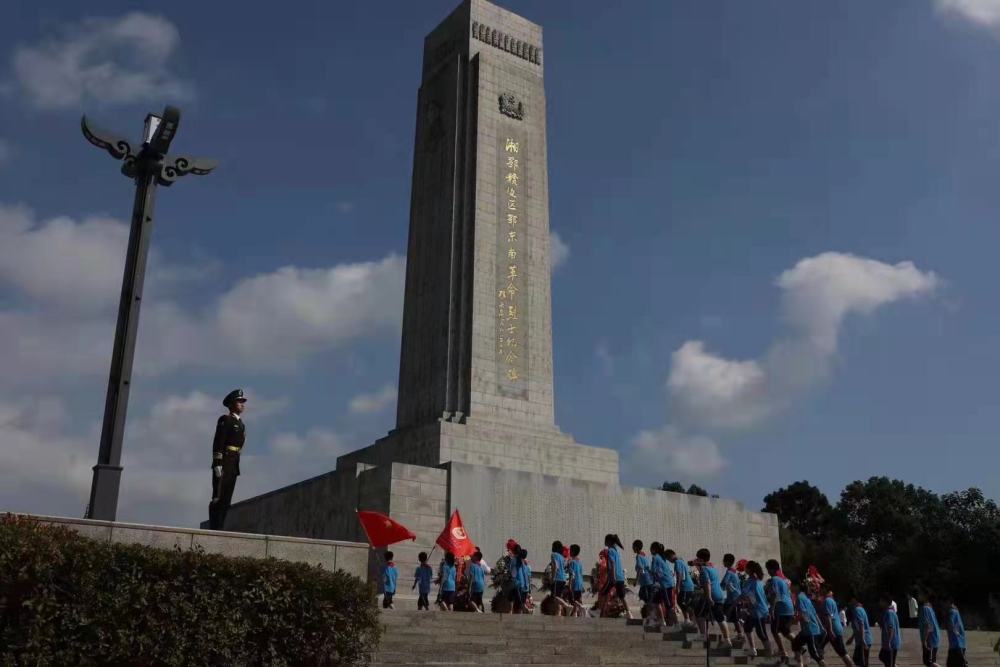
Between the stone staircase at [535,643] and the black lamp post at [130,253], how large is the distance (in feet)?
10.8

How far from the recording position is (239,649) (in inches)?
322

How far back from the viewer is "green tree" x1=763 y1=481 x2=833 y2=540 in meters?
58.1

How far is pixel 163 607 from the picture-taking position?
7902mm

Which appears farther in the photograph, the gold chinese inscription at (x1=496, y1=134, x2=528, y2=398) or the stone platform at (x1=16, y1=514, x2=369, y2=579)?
the gold chinese inscription at (x1=496, y1=134, x2=528, y2=398)

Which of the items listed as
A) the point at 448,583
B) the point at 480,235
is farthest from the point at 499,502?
the point at 480,235

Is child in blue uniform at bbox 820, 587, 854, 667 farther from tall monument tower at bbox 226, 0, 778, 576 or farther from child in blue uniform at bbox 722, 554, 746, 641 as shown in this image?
tall monument tower at bbox 226, 0, 778, 576

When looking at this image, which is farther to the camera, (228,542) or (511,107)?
(511,107)

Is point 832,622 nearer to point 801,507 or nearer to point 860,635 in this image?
point 860,635

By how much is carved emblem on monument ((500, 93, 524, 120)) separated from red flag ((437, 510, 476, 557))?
1287 cm

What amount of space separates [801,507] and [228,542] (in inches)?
2162

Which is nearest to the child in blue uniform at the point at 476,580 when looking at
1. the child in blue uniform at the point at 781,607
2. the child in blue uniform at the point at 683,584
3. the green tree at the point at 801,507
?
the child in blue uniform at the point at 683,584

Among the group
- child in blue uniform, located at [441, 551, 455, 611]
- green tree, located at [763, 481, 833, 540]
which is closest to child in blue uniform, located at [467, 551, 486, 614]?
child in blue uniform, located at [441, 551, 455, 611]

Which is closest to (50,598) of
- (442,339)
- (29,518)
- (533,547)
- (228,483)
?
(29,518)

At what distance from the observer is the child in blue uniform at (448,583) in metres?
13.9
